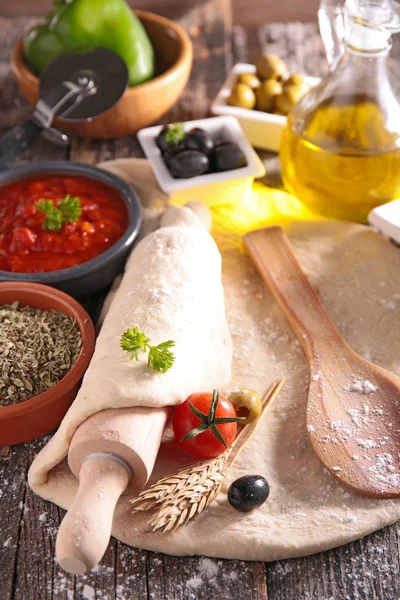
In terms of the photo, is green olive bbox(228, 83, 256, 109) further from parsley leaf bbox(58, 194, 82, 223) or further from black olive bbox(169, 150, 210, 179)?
parsley leaf bbox(58, 194, 82, 223)

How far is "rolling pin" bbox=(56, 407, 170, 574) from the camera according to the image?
1482 millimetres

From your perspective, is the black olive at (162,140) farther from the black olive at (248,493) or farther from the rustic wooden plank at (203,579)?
the rustic wooden plank at (203,579)

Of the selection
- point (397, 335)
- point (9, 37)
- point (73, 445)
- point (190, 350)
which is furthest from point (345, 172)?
point (9, 37)

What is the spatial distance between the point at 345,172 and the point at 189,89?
4.16ft

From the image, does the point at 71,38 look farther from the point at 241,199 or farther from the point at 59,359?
the point at 59,359

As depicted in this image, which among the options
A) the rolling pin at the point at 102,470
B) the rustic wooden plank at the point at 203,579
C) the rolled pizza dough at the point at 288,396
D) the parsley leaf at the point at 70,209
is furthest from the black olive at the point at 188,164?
the rustic wooden plank at the point at 203,579

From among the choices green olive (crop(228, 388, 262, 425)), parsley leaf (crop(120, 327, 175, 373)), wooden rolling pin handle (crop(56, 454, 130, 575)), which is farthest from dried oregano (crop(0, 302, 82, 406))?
green olive (crop(228, 388, 262, 425))

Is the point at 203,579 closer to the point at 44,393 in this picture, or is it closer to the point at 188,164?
the point at 44,393

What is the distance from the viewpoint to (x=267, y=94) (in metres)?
2.99

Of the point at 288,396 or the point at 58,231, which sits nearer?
the point at 288,396

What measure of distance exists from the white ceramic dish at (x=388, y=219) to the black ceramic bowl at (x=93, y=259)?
0.83m

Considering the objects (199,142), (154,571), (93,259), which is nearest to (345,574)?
(154,571)

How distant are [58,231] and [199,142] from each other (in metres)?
0.67

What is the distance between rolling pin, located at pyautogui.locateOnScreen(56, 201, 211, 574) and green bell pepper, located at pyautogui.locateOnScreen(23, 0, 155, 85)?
5.99ft
